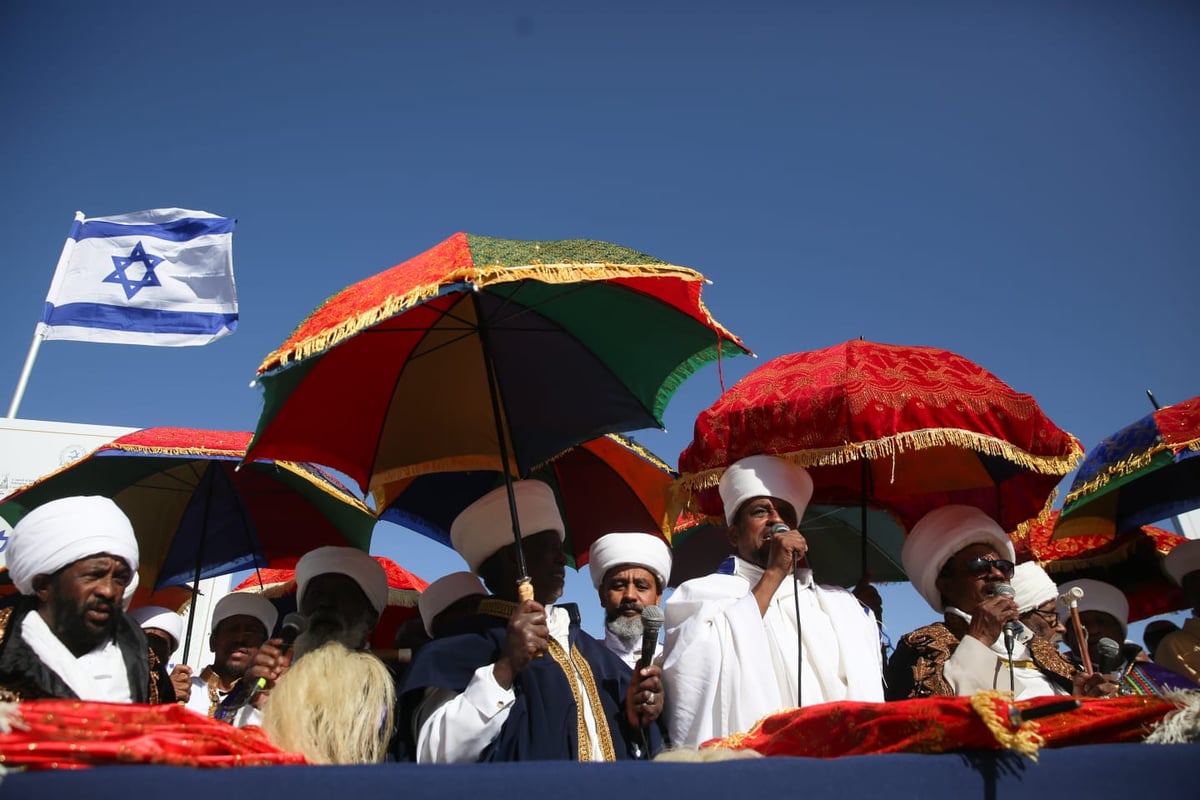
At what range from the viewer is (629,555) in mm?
4734

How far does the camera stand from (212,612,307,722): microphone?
13.3 ft

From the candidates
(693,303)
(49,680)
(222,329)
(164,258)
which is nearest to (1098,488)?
(693,303)

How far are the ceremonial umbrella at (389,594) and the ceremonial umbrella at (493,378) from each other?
2.18m

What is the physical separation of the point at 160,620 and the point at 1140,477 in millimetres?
5991

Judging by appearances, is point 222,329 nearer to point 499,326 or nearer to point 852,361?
point 499,326

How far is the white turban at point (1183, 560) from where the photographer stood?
5.23m

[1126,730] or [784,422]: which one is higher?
[784,422]

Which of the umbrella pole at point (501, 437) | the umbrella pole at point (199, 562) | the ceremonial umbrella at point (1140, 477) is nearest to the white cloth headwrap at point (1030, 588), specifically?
the ceremonial umbrella at point (1140, 477)

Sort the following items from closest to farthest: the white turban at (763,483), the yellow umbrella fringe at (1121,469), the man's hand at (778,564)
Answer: the man's hand at (778,564) < the white turban at (763,483) < the yellow umbrella fringe at (1121,469)

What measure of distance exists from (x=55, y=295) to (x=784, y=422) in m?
8.59

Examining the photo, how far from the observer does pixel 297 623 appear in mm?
4355

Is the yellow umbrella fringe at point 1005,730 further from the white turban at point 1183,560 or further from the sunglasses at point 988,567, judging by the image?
the white turban at point 1183,560

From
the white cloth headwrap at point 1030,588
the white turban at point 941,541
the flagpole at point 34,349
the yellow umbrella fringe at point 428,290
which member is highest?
the flagpole at point 34,349

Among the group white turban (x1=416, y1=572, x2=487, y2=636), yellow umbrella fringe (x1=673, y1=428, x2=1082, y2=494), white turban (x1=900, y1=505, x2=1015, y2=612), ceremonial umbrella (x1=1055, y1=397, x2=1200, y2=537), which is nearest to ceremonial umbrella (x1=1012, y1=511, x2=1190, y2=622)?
ceremonial umbrella (x1=1055, y1=397, x2=1200, y2=537)
